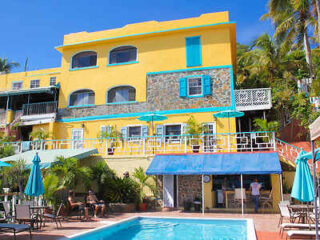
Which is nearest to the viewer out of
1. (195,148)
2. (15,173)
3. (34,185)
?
(34,185)

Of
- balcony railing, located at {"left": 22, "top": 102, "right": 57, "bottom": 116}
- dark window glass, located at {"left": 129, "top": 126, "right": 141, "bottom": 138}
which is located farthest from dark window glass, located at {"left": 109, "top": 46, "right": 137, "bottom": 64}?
balcony railing, located at {"left": 22, "top": 102, "right": 57, "bottom": 116}

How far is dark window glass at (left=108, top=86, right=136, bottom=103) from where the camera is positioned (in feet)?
74.0

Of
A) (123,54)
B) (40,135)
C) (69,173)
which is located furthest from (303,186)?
(40,135)

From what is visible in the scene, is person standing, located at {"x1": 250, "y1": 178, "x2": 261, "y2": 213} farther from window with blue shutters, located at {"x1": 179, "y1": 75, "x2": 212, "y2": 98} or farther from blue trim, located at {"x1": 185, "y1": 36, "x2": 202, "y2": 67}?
blue trim, located at {"x1": 185, "y1": 36, "x2": 202, "y2": 67}

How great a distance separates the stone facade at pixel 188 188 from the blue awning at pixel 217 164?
129 cm

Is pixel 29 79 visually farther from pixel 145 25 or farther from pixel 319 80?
pixel 319 80

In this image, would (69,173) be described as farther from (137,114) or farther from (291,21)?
→ (291,21)

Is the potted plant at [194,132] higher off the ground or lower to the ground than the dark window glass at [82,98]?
lower

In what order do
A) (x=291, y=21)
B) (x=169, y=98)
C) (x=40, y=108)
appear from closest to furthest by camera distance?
(x=169, y=98) < (x=291, y=21) < (x=40, y=108)

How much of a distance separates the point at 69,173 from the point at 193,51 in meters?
11.6

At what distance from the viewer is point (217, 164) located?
15.6m

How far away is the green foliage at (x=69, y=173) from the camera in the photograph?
1496 centimetres

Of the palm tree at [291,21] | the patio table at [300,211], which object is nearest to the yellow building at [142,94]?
the palm tree at [291,21]

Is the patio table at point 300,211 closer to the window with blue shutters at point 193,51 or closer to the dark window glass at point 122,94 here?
the window with blue shutters at point 193,51
